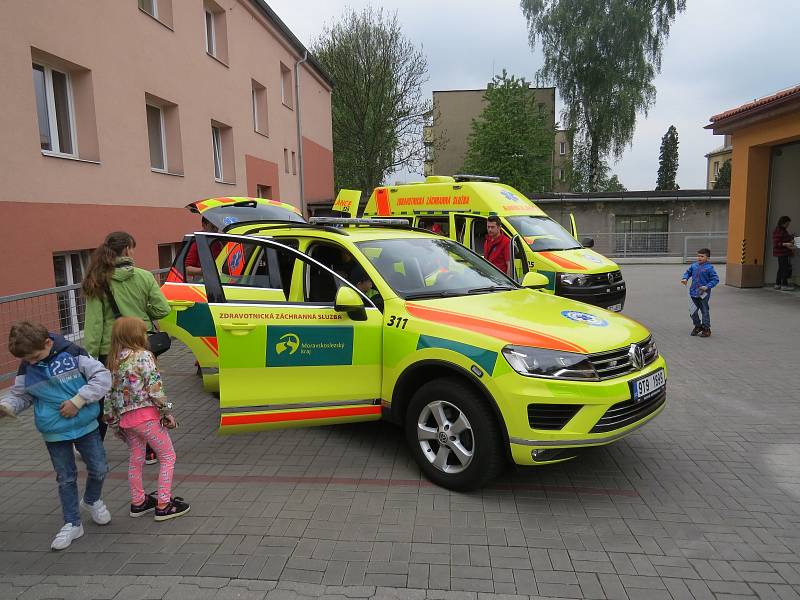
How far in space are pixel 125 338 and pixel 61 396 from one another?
475mm

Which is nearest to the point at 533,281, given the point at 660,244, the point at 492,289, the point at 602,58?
the point at 492,289

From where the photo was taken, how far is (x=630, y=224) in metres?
26.8

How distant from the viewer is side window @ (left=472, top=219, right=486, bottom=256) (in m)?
9.99

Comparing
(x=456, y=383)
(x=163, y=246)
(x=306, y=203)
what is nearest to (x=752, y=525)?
(x=456, y=383)

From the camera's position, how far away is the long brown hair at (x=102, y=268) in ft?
Result: 13.2

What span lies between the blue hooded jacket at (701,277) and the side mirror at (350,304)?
6488 millimetres

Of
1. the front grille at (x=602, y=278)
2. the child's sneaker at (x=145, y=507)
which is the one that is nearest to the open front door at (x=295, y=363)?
the child's sneaker at (x=145, y=507)

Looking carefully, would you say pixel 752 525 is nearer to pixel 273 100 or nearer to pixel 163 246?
pixel 163 246

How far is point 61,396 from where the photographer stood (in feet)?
10.6

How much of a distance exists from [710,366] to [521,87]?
32.1 meters

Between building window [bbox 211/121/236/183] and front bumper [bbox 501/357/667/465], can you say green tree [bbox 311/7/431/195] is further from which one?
front bumper [bbox 501/357/667/465]

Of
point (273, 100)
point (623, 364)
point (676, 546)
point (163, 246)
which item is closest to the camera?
point (676, 546)

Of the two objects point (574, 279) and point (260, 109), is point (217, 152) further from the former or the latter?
point (574, 279)

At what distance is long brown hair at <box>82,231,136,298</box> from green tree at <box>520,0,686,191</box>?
1461 inches
